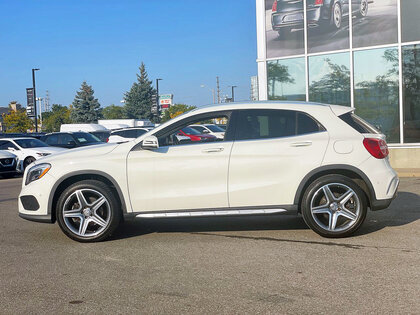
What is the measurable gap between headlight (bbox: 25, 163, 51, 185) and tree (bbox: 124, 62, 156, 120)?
76.9 m

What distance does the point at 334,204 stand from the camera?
20.3ft

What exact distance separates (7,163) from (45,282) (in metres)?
14.7

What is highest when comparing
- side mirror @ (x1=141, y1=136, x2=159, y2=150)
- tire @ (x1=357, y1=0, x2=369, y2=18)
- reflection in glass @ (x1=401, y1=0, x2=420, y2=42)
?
tire @ (x1=357, y1=0, x2=369, y2=18)

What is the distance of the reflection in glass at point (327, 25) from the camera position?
640 inches

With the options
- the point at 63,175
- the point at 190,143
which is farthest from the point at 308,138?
the point at 63,175

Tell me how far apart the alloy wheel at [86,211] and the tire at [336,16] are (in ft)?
40.2

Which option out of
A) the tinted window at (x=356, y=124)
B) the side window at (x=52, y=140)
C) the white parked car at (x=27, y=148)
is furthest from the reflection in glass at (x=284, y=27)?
the tinted window at (x=356, y=124)

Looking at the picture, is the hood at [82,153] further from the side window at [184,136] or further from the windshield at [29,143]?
the windshield at [29,143]

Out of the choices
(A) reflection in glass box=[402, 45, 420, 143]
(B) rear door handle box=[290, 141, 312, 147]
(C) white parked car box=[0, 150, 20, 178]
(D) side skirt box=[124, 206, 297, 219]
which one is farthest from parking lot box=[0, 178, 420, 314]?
(C) white parked car box=[0, 150, 20, 178]

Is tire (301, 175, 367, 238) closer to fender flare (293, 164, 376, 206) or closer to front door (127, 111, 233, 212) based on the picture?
fender flare (293, 164, 376, 206)

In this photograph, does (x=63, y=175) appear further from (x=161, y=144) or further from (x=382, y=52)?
(x=382, y=52)

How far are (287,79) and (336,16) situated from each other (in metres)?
2.50

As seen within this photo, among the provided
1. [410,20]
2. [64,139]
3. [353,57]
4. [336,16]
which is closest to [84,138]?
[64,139]

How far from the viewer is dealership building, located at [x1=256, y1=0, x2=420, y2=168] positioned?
614 inches
